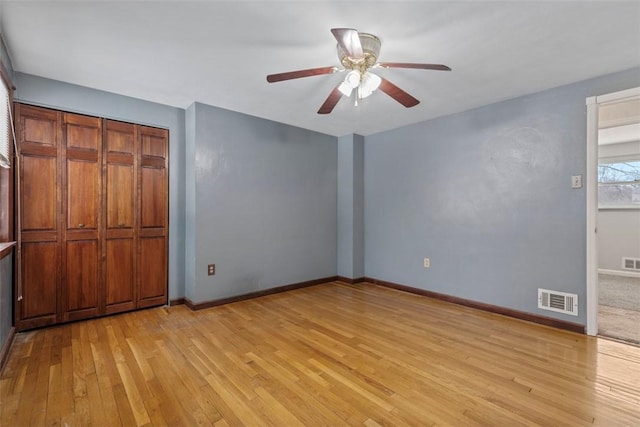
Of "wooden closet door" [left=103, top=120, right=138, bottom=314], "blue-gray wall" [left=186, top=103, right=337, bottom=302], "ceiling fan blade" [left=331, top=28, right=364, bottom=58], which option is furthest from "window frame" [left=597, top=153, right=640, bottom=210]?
"wooden closet door" [left=103, top=120, right=138, bottom=314]

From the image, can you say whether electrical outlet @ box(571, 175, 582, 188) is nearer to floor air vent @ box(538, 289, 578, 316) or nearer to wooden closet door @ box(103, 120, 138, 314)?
floor air vent @ box(538, 289, 578, 316)

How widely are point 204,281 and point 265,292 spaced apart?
0.85 metres

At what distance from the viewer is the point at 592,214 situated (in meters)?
2.65

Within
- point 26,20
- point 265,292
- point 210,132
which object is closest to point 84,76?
point 26,20

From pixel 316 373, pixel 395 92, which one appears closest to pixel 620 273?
pixel 395 92

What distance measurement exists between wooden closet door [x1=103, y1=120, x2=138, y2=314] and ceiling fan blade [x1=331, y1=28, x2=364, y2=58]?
2.70 meters

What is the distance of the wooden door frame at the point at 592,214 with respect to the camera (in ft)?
8.64

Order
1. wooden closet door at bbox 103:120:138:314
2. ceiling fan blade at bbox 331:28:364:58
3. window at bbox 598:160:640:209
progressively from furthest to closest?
window at bbox 598:160:640:209 < wooden closet door at bbox 103:120:138:314 < ceiling fan blade at bbox 331:28:364:58

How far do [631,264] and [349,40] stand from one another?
6264mm

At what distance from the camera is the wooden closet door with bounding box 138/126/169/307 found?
3.31 m

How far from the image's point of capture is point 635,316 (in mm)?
3102

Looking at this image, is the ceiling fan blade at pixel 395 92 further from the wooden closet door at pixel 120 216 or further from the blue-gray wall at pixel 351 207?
the wooden closet door at pixel 120 216

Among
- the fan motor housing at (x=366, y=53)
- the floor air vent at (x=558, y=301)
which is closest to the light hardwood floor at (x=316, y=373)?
the floor air vent at (x=558, y=301)

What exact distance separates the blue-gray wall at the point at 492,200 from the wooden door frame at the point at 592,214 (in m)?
0.05
